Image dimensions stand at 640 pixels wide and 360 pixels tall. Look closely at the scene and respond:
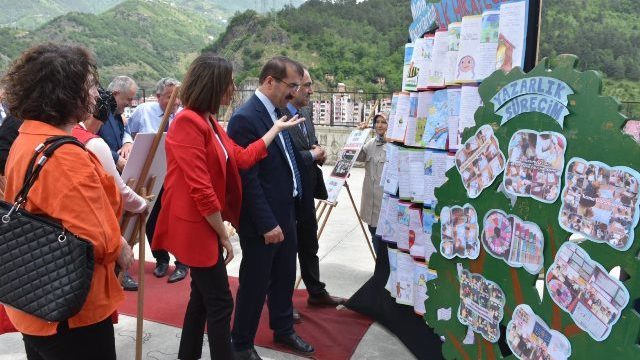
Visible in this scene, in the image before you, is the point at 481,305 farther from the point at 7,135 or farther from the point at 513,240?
the point at 7,135

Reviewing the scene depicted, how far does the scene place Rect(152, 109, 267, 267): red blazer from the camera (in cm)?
222

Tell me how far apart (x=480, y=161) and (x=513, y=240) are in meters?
0.35

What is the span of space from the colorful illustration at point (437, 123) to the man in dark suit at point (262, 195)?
771mm

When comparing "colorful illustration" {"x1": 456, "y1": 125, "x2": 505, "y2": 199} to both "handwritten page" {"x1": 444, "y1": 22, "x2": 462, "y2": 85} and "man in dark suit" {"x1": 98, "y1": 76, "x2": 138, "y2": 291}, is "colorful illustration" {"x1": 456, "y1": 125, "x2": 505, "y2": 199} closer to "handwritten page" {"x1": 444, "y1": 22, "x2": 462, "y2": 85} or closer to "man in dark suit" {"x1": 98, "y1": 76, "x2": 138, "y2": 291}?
"handwritten page" {"x1": 444, "y1": 22, "x2": 462, "y2": 85}

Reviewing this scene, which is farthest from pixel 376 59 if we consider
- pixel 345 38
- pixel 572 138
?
pixel 572 138

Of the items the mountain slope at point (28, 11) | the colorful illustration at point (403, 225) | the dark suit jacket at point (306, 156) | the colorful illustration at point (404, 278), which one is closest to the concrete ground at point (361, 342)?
the colorful illustration at point (404, 278)

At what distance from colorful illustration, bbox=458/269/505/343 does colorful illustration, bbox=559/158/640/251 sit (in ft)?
1.51

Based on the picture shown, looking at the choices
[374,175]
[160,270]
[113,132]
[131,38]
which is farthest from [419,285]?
[131,38]

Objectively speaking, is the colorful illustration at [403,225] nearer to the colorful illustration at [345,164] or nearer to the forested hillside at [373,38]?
the colorful illustration at [345,164]

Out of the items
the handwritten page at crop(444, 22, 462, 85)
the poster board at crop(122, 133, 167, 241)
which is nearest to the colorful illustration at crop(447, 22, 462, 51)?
the handwritten page at crop(444, 22, 462, 85)

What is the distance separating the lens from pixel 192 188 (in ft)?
7.23

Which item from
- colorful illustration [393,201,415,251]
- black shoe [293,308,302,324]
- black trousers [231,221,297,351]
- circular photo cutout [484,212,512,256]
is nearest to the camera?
circular photo cutout [484,212,512,256]

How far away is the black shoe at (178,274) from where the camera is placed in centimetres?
420

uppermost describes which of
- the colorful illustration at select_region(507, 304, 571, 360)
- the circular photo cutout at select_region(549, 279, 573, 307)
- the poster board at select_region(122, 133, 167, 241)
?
the poster board at select_region(122, 133, 167, 241)
